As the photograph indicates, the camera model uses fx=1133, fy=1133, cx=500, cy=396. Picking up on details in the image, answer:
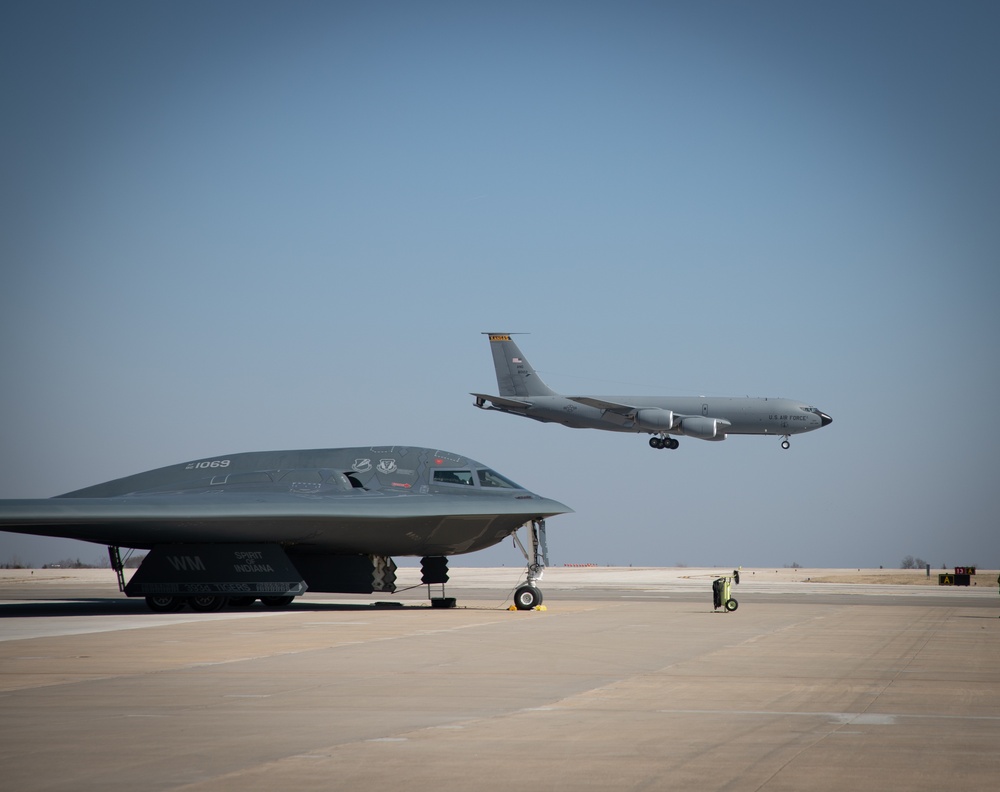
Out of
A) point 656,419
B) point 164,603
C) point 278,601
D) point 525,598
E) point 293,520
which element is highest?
point 656,419

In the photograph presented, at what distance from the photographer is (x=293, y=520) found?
2395 centimetres

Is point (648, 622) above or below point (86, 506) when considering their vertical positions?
below

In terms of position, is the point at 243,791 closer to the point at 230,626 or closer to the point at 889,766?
the point at 889,766

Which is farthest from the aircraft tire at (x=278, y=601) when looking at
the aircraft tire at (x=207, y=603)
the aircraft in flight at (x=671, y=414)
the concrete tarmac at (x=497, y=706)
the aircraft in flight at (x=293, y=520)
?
the aircraft in flight at (x=671, y=414)

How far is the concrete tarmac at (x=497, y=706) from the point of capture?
7.32m

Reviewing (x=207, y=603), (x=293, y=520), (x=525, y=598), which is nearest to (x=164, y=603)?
(x=207, y=603)

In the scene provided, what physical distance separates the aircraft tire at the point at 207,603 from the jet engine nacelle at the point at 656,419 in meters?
45.1

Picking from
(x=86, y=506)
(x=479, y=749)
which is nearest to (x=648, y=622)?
(x=86, y=506)

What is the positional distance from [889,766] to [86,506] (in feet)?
63.2

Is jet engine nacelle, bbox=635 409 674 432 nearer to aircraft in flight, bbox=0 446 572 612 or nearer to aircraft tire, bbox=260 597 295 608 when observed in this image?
aircraft in flight, bbox=0 446 572 612

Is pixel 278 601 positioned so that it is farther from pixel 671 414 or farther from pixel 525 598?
pixel 671 414

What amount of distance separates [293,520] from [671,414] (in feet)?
153

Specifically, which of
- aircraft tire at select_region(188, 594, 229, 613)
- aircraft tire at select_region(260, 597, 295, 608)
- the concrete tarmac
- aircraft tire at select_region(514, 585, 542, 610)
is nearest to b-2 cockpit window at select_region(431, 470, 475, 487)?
aircraft tire at select_region(514, 585, 542, 610)

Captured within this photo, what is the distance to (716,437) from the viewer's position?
68.2 metres
